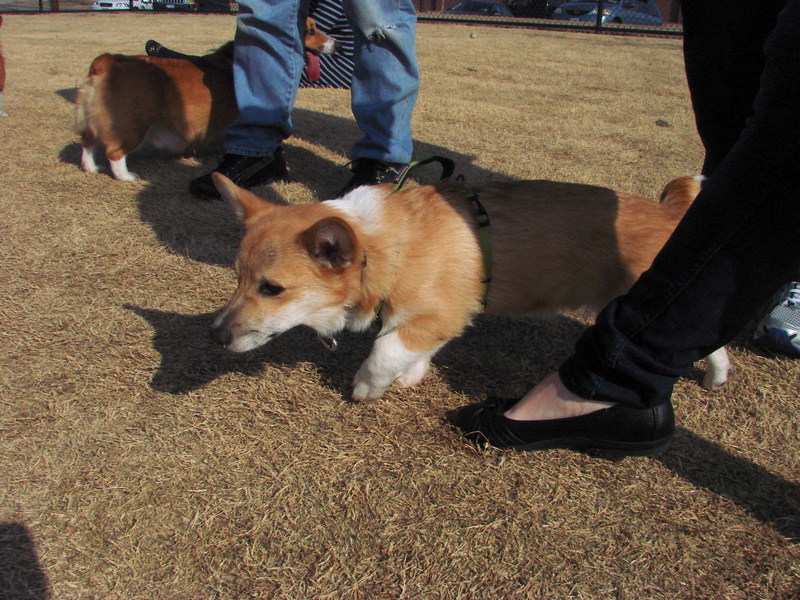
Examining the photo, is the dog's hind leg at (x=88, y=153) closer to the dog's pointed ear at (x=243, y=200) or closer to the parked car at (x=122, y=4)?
the dog's pointed ear at (x=243, y=200)

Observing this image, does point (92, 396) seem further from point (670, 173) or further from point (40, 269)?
point (670, 173)

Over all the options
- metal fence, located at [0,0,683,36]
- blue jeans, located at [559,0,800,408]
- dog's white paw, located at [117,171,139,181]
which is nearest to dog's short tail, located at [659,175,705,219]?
blue jeans, located at [559,0,800,408]

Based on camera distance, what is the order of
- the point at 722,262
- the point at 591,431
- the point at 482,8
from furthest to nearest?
1. the point at 482,8
2. the point at 591,431
3. the point at 722,262

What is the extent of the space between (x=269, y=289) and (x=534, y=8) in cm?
2002

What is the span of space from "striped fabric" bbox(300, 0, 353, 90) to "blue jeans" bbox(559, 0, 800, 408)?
4.04 m

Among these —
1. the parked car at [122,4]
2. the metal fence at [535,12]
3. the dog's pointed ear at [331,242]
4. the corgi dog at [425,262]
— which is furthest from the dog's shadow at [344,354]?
the parked car at [122,4]

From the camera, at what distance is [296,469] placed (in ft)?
5.25

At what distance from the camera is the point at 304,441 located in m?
1.70

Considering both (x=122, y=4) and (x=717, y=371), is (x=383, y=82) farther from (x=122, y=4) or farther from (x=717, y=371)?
(x=122, y=4)

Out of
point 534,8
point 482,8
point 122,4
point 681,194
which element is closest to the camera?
point 681,194

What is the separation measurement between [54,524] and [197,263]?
4.49 ft

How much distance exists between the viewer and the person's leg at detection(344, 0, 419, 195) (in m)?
2.80

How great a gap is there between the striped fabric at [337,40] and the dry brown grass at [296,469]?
2625mm

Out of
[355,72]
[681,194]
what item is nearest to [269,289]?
[681,194]
